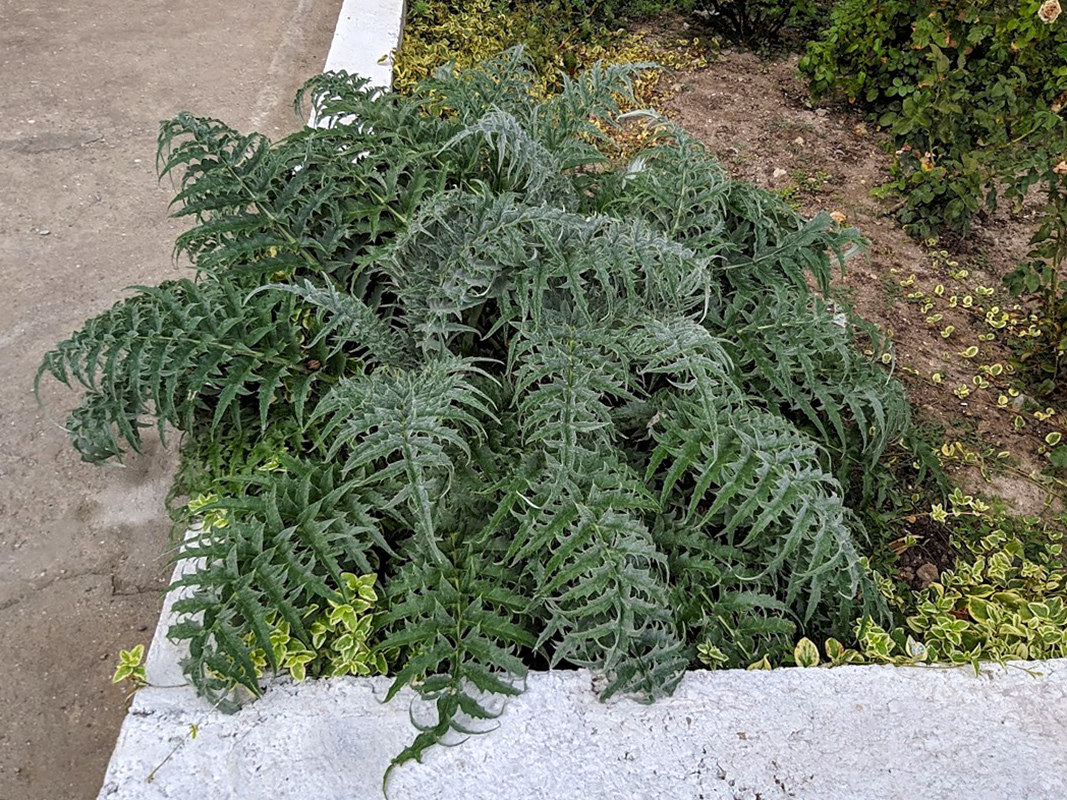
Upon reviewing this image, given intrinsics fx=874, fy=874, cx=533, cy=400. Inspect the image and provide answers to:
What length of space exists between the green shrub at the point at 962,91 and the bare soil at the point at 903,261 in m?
0.17

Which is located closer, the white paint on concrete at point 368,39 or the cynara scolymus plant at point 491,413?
the cynara scolymus plant at point 491,413

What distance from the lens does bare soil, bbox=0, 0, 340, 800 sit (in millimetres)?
2127

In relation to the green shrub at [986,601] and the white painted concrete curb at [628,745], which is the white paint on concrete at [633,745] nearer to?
the white painted concrete curb at [628,745]

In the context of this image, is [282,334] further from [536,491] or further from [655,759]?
[655,759]

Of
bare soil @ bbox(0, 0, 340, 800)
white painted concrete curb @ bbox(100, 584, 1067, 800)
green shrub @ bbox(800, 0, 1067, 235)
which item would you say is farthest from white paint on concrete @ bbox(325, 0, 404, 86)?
white painted concrete curb @ bbox(100, 584, 1067, 800)

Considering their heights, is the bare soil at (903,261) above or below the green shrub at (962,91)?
below

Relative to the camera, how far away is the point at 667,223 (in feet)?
7.49

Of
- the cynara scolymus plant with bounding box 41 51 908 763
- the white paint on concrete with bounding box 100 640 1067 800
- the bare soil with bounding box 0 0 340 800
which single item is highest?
the cynara scolymus plant with bounding box 41 51 908 763

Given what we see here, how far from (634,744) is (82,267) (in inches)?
109

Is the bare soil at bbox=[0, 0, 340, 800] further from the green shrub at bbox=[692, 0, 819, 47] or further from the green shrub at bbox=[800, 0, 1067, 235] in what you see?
the green shrub at bbox=[800, 0, 1067, 235]

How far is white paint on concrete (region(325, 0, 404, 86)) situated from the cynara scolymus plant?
4.30 ft

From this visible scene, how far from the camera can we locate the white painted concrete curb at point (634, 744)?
150 centimetres

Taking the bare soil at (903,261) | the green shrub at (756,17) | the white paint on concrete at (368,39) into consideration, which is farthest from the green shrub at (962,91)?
the white paint on concrete at (368,39)

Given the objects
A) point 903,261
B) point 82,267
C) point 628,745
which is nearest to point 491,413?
point 628,745
